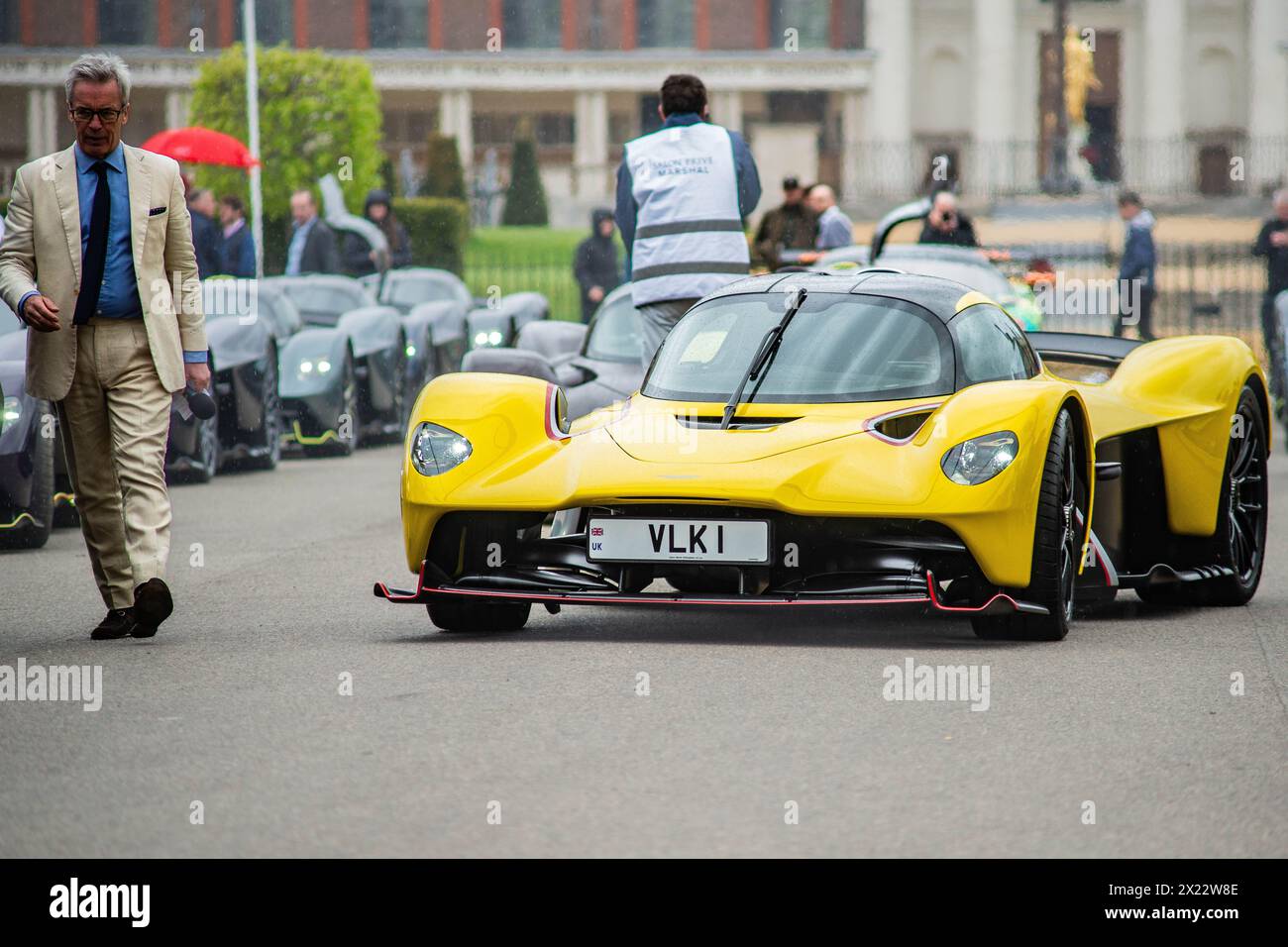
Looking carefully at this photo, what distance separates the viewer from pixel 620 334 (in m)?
14.6

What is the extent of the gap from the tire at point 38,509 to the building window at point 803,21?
72006 mm

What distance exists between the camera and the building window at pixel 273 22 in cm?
8119

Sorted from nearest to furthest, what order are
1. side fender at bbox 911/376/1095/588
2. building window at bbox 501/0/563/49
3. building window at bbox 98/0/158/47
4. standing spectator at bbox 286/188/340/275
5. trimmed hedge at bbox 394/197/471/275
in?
side fender at bbox 911/376/1095/588, standing spectator at bbox 286/188/340/275, trimmed hedge at bbox 394/197/471/275, building window at bbox 98/0/158/47, building window at bbox 501/0/563/49

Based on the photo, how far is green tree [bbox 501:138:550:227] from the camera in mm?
65750

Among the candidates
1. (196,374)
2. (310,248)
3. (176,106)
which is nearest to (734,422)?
(196,374)

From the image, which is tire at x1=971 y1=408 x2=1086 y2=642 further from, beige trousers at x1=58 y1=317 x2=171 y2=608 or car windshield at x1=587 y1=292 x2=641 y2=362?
car windshield at x1=587 y1=292 x2=641 y2=362

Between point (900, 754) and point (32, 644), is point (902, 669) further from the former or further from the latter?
point (32, 644)

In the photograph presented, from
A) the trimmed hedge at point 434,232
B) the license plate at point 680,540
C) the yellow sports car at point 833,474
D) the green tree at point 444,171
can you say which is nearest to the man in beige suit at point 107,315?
the yellow sports car at point 833,474

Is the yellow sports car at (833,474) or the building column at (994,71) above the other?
the building column at (994,71)

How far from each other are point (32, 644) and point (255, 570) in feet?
7.69

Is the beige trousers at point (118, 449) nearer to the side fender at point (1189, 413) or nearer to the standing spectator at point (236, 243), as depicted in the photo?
the side fender at point (1189, 413)

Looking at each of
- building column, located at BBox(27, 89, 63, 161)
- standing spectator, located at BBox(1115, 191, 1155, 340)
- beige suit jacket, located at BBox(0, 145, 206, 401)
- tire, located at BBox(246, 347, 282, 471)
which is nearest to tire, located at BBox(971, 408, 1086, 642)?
beige suit jacket, located at BBox(0, 145, 206, 401)

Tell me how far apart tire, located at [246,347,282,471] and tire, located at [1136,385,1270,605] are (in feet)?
26.9
